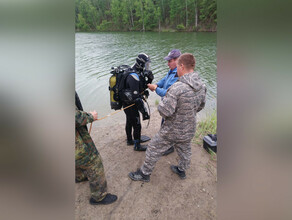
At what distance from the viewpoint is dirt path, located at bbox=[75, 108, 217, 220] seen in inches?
110

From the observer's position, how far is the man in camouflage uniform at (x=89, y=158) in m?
2.37

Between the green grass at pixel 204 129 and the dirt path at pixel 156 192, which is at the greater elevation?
the green grass at pixel 204 129

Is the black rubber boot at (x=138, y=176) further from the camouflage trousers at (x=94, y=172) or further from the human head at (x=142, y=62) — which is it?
the human head at (x=142, y=62)

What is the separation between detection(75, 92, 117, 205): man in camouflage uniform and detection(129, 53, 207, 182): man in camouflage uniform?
82cm

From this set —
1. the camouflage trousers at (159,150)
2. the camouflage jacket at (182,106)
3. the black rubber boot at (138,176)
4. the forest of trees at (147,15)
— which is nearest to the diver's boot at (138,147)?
the black rubber boot at (138,176)

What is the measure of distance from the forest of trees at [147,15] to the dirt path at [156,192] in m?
33.4

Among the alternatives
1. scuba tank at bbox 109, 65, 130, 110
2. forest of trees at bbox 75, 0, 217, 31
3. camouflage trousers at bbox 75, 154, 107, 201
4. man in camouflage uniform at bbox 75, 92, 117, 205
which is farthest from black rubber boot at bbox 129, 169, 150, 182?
forest of trees at bbox 75, 0, 217, 31

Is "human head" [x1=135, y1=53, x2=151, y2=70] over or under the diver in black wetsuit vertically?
over

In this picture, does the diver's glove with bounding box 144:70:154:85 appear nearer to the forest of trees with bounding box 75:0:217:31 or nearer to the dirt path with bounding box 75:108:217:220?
the dirt path with bounding box 75:108:217:220

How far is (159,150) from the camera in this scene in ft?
10.0

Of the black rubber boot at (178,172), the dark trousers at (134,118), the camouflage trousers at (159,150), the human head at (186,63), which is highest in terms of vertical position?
the human head at (186,63)

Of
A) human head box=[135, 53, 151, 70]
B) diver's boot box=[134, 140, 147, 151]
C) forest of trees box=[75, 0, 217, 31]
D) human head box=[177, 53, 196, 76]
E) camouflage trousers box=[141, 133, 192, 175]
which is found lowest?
diver's boot box=[134, 140, 147, 151]

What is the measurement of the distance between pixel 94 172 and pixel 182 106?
1567mm
